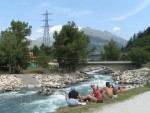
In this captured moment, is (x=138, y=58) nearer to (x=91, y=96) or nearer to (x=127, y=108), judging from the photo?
(x=91, y=96)

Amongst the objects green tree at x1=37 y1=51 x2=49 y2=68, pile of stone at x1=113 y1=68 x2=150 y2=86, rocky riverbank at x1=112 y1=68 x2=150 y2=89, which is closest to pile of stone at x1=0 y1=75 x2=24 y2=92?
rocky riverbank at x1=112 y1=68 x2=150 y2=89

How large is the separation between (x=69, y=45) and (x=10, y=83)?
29.4 meters

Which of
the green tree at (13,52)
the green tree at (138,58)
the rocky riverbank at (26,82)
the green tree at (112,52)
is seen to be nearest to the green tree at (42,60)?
the green tree at (13,52)

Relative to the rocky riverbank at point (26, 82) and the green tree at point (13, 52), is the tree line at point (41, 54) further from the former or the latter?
the rocky riverbank at point (26, 82)

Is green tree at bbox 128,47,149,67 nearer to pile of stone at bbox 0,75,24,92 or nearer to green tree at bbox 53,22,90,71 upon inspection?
green tree at bbox 53,22,90,71

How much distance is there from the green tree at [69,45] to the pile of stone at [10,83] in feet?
80.8

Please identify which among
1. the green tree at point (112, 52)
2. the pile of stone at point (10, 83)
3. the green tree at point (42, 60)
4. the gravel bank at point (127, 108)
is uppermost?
the green tree at point (112, 52)

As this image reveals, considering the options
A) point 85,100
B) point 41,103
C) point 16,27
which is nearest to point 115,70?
point 16,27

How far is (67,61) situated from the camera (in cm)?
8931

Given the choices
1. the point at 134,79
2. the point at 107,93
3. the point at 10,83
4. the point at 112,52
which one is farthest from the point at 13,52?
the point at 112,52

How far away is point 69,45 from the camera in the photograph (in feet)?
282

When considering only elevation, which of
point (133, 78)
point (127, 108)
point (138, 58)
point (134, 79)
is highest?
point (138, 58)

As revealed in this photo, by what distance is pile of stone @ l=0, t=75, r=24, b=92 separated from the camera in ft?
177

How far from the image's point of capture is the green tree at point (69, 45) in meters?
87.1
